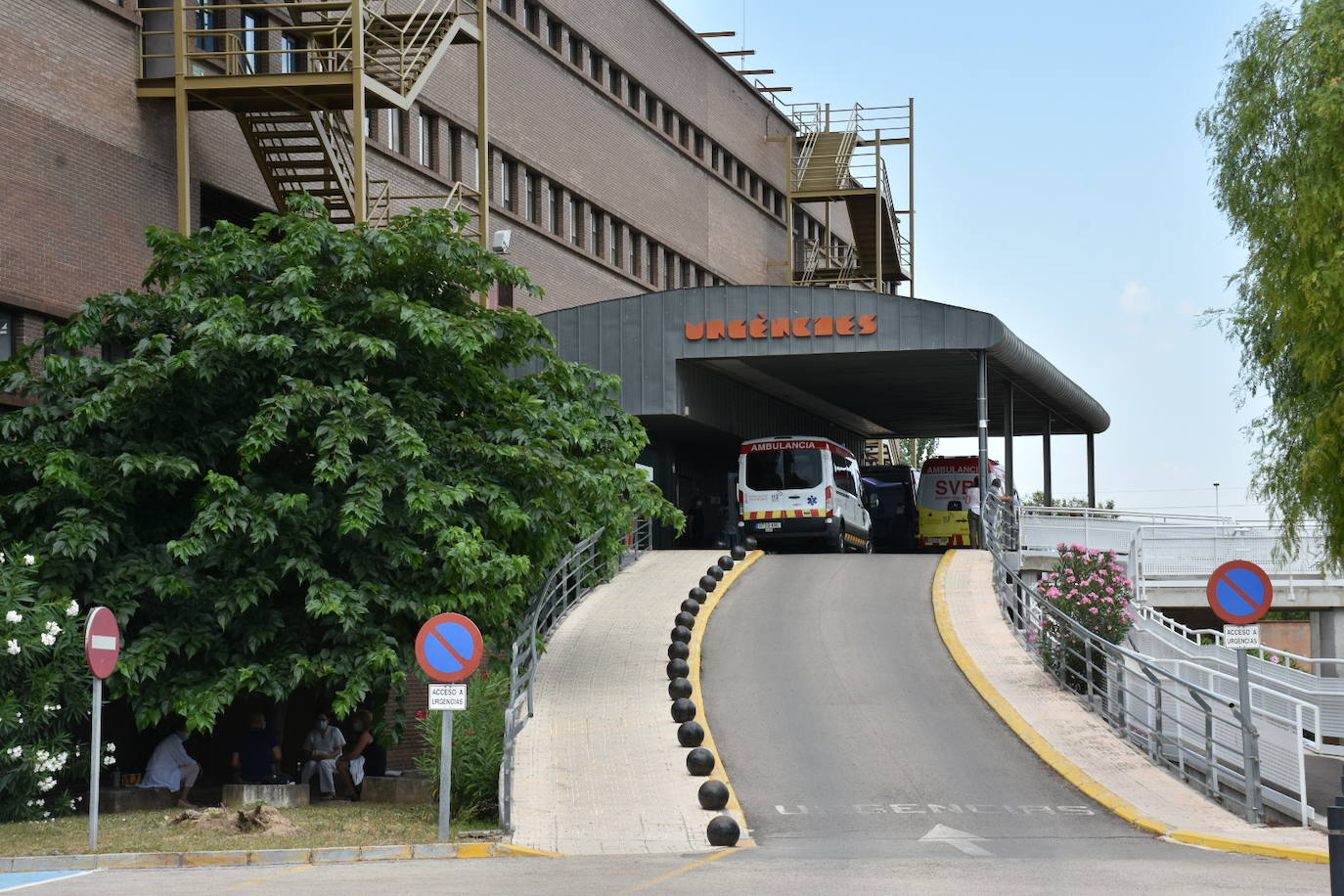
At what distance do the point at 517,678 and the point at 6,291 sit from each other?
28.5ft

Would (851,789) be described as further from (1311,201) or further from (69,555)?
(1311,201)

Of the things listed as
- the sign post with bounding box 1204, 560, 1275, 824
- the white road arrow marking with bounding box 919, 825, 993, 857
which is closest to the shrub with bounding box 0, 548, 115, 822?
the white road arrow marking with bounding box 919, 825, 993, 857

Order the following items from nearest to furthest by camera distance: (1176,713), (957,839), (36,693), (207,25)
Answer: (957,839), (36,693), (1176,713), (207,25)

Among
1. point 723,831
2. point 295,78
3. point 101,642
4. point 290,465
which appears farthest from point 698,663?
point 295,78

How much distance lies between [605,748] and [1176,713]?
6.98 metres

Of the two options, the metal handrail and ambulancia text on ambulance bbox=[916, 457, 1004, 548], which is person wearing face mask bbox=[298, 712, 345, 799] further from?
ambulancia text on ambulance bbox=[916, 457, 1004, 548]

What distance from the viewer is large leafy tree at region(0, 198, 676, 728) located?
712 inches

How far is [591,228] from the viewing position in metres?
44.5

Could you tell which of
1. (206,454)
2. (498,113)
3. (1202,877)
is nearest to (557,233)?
(498,113)

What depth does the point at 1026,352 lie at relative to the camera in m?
36.9

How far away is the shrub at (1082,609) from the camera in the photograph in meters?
21.4

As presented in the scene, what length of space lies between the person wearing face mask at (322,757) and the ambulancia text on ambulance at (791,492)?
16372mm

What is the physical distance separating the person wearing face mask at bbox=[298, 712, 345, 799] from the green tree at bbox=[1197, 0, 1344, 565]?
12.9m

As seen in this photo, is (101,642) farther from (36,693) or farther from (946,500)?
(946,500)
